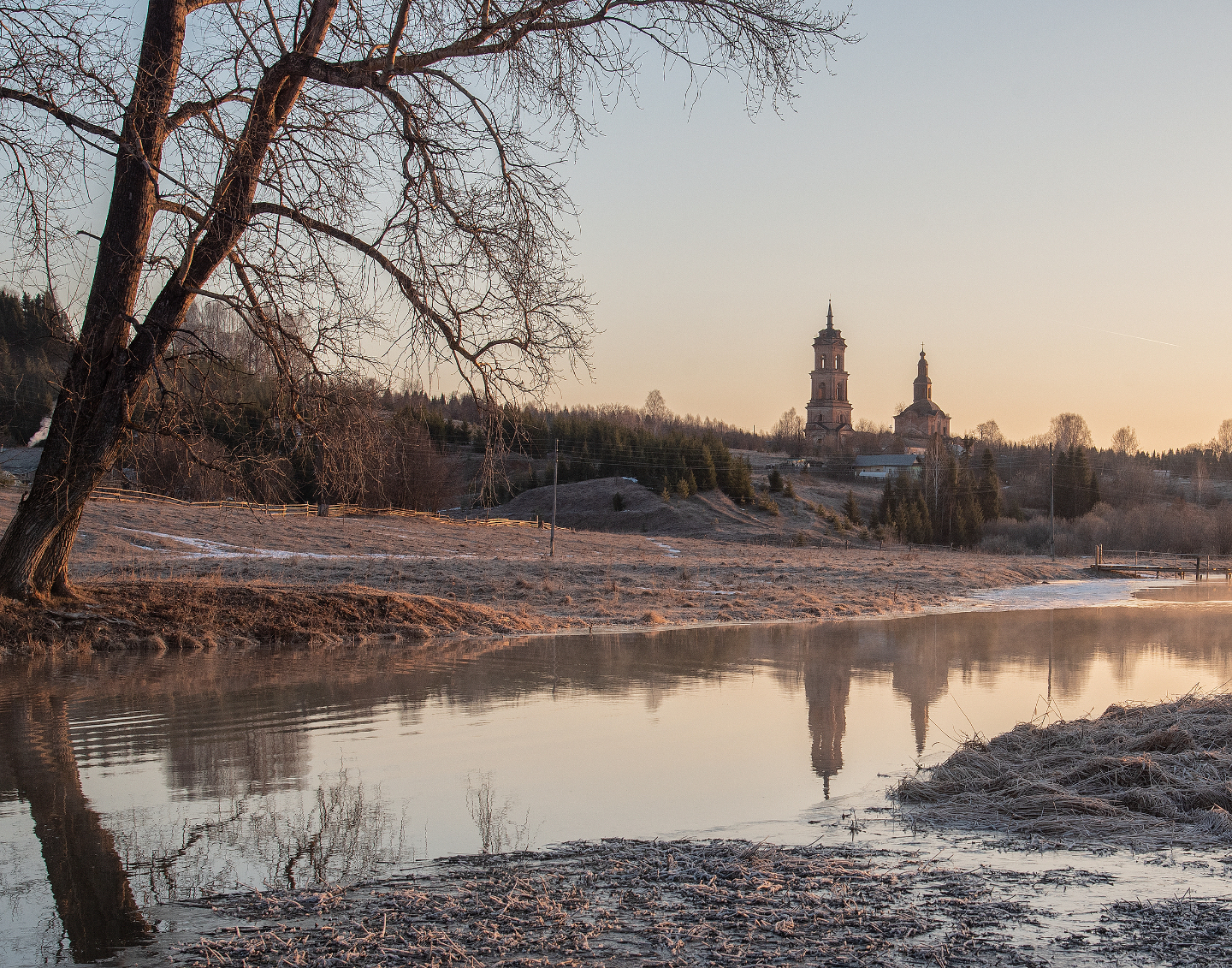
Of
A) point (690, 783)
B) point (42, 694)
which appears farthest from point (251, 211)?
point (690, 783)

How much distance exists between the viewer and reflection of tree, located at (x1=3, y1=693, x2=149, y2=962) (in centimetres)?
444

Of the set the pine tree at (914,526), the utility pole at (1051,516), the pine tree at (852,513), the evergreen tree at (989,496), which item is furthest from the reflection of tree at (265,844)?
the evergreen tree at (989,496)

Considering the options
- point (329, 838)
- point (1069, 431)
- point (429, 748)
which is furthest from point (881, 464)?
point (329, 838)

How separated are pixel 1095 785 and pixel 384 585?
17.4 metres

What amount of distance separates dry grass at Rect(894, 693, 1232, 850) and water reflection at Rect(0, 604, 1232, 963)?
678 millimetres

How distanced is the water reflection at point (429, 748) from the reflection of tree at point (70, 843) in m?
0.02

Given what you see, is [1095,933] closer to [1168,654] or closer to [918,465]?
[1168,654]

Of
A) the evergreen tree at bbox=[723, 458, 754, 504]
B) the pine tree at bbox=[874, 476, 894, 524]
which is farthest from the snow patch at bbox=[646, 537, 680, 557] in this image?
the pine tree at bbox=[874, 476, 894, 524]

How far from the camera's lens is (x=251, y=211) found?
1159 centimetres

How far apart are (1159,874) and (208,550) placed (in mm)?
30350

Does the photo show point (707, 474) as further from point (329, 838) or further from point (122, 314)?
point (329, 838)

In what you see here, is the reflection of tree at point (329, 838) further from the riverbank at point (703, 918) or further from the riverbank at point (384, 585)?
the riverbank at point (384, 585)

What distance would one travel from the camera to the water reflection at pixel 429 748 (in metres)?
5.50

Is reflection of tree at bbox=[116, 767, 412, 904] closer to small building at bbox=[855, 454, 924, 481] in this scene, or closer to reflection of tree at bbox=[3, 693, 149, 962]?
reflection of tree at bbox=[3, 693, 149, 962]
